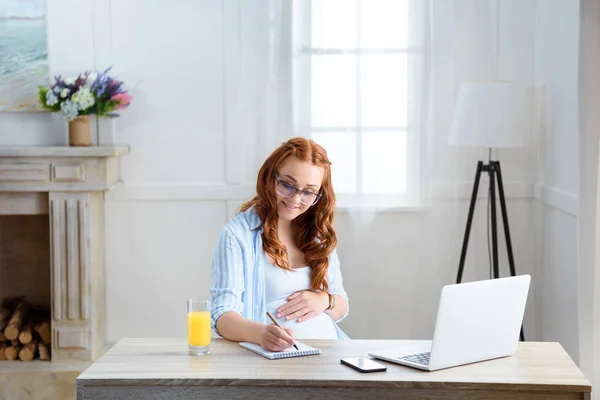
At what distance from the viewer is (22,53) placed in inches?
163

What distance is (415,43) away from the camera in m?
4.00

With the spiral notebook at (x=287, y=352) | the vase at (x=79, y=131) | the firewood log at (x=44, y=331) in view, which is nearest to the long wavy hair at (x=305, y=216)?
the spiral notebook at (x=287, y=352)

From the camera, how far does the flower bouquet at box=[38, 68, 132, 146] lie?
390 cm

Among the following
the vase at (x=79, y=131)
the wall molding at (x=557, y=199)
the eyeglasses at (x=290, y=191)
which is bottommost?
the wall molding at (x=557, y=199)

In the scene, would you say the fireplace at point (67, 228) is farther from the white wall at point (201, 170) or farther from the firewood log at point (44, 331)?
the white wall at point (201, 170)

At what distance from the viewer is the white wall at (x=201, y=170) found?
4098 millimetres

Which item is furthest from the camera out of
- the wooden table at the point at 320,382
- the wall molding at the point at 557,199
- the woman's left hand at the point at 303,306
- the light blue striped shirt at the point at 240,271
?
the wall molding at the point at 557,199

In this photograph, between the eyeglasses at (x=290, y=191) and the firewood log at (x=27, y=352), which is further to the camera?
the firewood log at (x=27, y=352)

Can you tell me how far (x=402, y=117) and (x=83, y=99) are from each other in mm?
1555

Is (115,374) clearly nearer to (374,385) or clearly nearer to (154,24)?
(374,385)

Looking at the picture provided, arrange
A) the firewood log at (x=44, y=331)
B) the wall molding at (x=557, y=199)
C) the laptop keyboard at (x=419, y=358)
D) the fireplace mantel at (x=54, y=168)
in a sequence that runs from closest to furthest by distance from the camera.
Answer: the laptop keyboard at (x=419, y=358), the wall molding at (x=557, y=199), the fireplace mantel at (x=54, y=168), the firewood log at (x=44, y=331)

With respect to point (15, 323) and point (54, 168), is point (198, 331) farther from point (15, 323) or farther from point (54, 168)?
point (15, 323)

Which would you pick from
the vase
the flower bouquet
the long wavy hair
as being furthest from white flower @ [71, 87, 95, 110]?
the long wavy hair

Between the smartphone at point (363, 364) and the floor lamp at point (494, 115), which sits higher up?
the floor lamp at point (494, 115)
